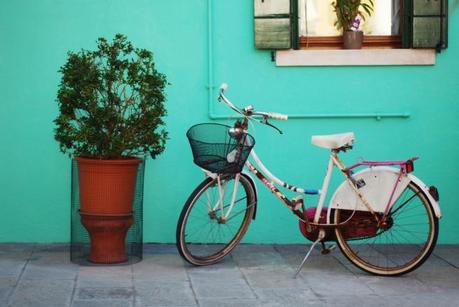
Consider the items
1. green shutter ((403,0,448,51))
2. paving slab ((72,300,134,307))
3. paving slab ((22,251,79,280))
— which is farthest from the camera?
green shutter ((403,0,448,51))

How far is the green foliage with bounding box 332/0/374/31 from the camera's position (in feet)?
26.1

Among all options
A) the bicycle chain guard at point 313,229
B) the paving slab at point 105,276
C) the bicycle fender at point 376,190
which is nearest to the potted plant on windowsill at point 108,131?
the paving slab at point 105,276

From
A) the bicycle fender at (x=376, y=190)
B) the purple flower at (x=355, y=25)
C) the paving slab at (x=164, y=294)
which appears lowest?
the paving slab at (x=164, y=294)

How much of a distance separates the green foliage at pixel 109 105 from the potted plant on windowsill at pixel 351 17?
1.75 metres

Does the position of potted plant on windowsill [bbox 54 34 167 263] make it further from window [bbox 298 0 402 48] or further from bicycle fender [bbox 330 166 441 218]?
window [bbox 298 0 402 48]

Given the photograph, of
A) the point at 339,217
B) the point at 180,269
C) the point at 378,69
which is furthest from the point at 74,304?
the point at 378,69

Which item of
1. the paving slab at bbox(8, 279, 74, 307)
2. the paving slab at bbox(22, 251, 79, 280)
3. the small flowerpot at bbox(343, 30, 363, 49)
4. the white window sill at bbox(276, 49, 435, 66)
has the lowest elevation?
the paving slab at bbox(8, 279, 74, 307)

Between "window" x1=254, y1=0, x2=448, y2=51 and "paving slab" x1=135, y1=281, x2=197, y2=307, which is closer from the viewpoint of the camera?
"paving slab" x1=135, y1=281, x2=197, y2=307

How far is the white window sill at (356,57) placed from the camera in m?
7.79

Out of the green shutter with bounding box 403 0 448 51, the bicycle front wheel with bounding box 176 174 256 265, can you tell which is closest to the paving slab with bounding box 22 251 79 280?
the bicycle front wheel with bounding box 176 174 256 265

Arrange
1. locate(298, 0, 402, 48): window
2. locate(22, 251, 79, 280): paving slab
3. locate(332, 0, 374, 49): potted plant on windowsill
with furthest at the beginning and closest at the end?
locate(298, 0, 402, 48): window
locate(332, 0, 374, 49): potted plant on windowsill
locate(22, 251, 79, 280): paving slab

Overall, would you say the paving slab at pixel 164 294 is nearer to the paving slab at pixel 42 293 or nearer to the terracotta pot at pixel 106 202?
the paving slab at pixel 42 293

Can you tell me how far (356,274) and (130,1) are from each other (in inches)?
112

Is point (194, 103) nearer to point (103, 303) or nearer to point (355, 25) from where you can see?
point (355, 25)
